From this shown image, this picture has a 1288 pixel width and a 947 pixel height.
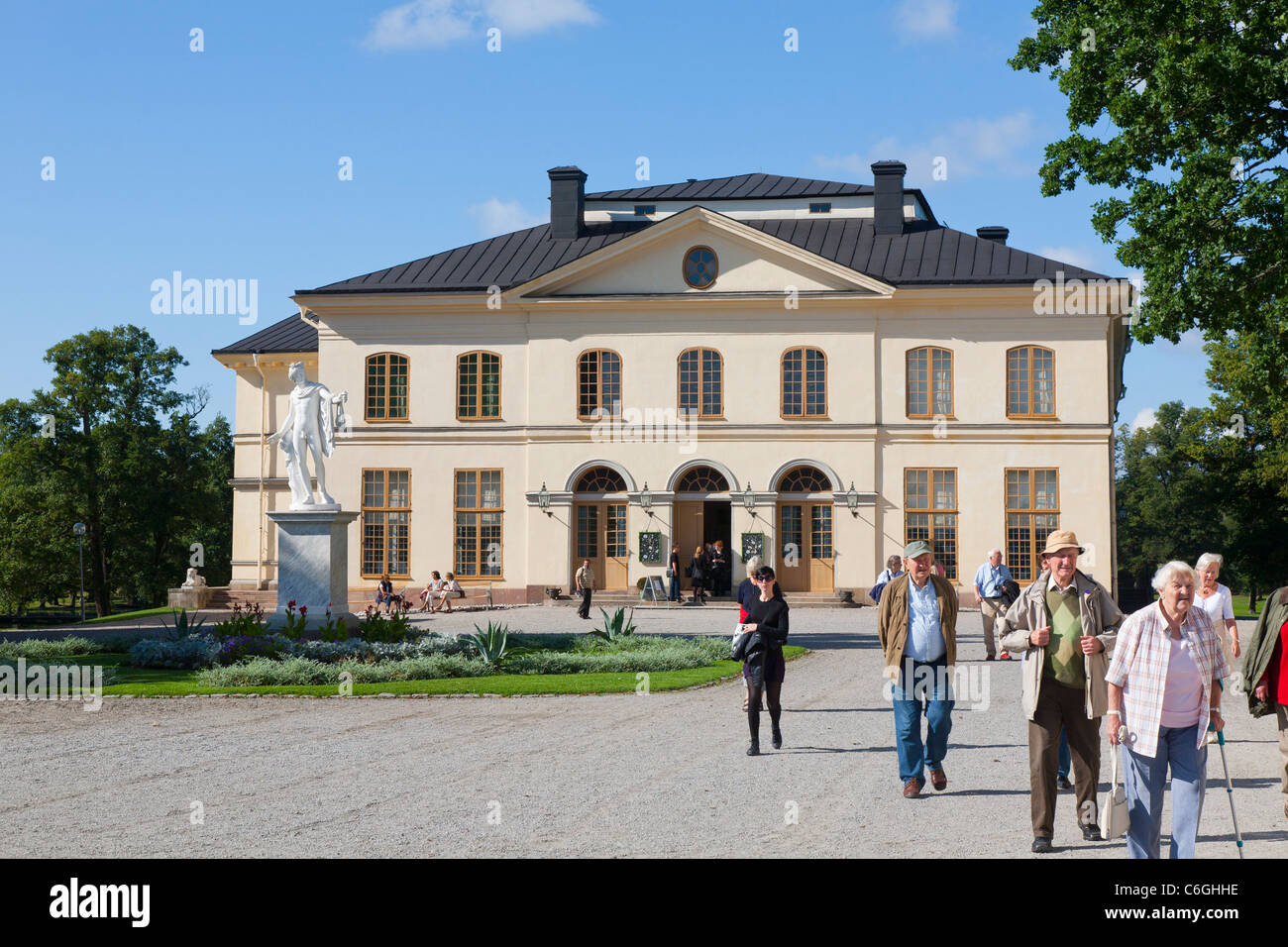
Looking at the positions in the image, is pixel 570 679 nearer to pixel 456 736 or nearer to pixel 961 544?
pixel 456 736

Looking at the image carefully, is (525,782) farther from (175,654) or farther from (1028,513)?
(1028,513)

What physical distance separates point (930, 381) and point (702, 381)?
20.4ft

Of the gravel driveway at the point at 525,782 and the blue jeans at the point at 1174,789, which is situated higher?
the blue jeans at the point at 1174,789

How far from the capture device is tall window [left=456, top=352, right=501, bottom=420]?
36.9 meters

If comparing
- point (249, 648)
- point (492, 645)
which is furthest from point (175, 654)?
point (492, 645)

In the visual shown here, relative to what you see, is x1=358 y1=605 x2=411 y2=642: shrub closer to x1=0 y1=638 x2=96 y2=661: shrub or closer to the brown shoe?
x1=0 y1=638 x2=96 y2=661: shrub

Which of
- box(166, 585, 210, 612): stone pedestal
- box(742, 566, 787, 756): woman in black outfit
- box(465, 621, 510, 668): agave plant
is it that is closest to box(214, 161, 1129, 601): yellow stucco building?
box(166, 585, 210, 612): stone pedestal

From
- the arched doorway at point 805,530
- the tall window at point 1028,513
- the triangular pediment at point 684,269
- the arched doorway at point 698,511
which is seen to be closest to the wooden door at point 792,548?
the arched doorway at point 805,530

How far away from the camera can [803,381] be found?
35.7 meters

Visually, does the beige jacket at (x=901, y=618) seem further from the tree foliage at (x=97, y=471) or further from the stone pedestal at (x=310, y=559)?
the tree foliage at (x=97, y=471)

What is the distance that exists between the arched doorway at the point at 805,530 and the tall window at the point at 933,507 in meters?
2.12

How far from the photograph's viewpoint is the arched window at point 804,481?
35.6 metres
